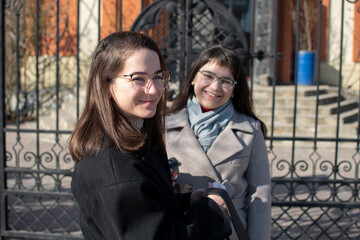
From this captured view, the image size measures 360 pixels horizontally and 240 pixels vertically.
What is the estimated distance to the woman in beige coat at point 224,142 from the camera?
232cm

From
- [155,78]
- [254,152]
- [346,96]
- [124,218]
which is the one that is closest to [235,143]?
[254,152]

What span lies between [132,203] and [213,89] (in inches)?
45.2

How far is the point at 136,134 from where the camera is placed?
5.03ft

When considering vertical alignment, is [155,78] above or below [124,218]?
above

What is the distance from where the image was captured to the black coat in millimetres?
1387

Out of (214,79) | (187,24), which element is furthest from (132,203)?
(187,24)

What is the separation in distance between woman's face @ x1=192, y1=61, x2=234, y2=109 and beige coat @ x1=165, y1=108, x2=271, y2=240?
153 millimetres

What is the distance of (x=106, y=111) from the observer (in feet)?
5.03

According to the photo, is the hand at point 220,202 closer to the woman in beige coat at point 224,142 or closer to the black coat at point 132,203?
the black coat at point 132,203

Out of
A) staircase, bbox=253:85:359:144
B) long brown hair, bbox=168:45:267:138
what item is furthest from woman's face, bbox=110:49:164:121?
staircase, bbox=253:85:359:144

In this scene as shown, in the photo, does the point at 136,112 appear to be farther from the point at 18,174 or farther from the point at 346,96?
the point at 346,96

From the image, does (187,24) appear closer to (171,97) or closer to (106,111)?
(171,97)

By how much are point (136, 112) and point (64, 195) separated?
2415 mm

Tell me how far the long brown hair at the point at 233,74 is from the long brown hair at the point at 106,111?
877 millimetres
